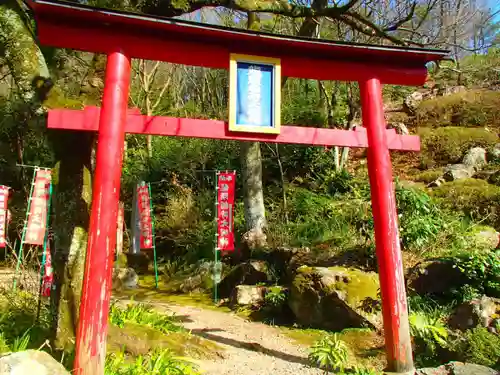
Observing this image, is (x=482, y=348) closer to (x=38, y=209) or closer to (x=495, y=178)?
(x=38, y=209)

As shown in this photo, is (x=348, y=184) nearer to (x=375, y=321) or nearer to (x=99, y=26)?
(x=375, y=321)

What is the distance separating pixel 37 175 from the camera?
7.98 metres

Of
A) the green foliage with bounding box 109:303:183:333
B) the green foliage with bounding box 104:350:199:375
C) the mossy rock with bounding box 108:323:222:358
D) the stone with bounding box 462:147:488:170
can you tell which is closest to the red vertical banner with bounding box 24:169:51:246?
the green foliage with bounding box 109:303:183:333

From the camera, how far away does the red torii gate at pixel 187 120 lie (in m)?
3.83

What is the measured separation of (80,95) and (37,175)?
3813 millimetres

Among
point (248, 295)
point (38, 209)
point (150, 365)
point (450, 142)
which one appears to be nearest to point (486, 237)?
point (248, 295)

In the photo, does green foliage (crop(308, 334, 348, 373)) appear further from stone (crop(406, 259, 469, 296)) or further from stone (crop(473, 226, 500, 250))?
stone (crop(473, 226, 500, 250))

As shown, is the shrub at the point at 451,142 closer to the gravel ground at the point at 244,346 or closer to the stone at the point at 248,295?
the stone at the point at 248,295

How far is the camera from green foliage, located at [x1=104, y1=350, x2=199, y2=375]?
13.5ft

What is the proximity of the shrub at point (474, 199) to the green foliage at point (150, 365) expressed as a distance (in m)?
6.94

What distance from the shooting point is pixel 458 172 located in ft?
37.8

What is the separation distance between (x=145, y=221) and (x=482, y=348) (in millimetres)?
8716

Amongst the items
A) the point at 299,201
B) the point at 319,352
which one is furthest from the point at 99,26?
the point at 299,201

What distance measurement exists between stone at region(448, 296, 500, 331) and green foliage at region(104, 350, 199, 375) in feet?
10.8
